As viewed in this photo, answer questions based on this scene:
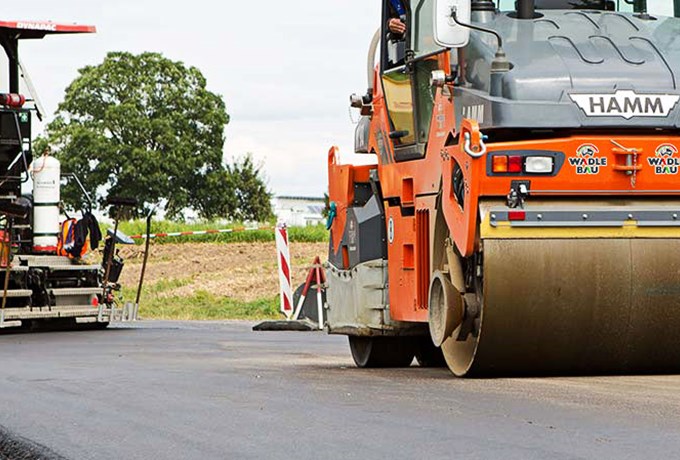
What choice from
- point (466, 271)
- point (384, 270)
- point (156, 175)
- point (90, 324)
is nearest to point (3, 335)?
point (90, 324)

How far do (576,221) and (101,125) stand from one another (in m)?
68.4

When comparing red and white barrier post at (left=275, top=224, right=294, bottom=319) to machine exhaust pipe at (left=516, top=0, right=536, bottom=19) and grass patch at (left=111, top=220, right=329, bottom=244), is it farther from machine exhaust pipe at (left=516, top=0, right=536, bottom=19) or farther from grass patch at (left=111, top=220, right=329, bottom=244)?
grass patch at (left=111, top=220, right=329, bottom=244)

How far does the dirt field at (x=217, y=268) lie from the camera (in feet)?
106

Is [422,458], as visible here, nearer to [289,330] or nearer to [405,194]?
[405,194]

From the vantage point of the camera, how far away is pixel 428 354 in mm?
13188

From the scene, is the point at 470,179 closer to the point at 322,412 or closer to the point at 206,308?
the point at 322,412

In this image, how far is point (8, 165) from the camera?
21.6m

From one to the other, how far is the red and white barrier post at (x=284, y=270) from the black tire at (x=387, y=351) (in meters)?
8.59

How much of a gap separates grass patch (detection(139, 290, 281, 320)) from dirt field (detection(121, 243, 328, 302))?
62cm

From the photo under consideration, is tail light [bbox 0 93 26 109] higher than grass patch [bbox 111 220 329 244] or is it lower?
higher

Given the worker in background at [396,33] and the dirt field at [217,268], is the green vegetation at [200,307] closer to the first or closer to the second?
the dirt field at [217,268]

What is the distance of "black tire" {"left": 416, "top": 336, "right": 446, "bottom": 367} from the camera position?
13.1m

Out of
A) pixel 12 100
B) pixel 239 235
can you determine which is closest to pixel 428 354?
pixel 12 100

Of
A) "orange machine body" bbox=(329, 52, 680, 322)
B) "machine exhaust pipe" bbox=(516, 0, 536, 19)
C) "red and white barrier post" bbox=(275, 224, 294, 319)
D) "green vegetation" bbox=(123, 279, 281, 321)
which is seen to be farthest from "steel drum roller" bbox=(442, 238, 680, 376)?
"green vegetation" bbox=(123, 279, 281, 321)
